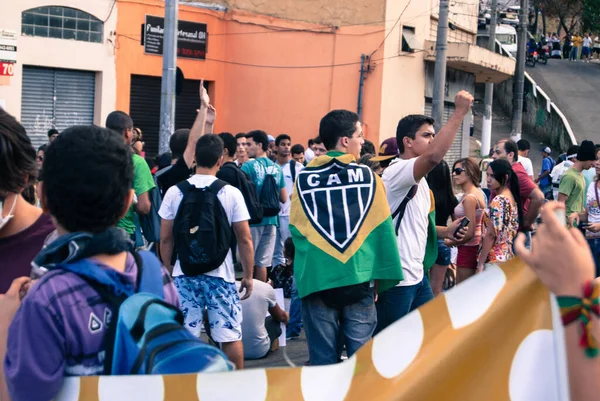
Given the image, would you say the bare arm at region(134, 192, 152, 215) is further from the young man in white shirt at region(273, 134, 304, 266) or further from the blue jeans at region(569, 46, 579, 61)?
the blue jeans at region(569, 46, 579, 61)

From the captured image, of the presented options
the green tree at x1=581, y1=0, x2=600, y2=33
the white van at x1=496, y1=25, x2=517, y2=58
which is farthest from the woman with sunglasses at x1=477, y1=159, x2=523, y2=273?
the green tree at x1=581, y1=0, x2=600, y2=33

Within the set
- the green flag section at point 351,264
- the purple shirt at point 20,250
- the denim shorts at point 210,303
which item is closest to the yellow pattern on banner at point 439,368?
the purple shirt at point 20,250

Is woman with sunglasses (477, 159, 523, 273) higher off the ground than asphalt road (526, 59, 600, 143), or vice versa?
asphalt road (526, 59, 600, 143)

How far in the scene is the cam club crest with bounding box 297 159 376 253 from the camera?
501cm

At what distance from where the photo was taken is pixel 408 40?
24.1m

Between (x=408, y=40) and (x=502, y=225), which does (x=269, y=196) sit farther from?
(x=408, y=40)

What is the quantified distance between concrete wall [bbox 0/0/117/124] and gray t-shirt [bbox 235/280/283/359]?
1238cm

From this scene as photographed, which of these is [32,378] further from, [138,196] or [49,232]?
[138,196]

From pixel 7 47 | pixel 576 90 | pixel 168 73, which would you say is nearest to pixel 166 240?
pixel 168 73

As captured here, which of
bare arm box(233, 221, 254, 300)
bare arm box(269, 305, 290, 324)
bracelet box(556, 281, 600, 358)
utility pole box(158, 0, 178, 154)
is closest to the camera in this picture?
bracelet box(556, 281, 600, 358)

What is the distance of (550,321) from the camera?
2131 mm

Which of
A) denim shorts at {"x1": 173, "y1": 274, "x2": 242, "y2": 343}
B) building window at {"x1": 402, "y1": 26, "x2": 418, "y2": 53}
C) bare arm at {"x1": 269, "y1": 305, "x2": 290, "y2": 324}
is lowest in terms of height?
bare arm at {"x1": 269, "y1": 305, "x2": 290, "y2": 324}

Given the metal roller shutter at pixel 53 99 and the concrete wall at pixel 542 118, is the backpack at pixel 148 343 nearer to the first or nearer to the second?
the metal roller shutter at pixel 53 99

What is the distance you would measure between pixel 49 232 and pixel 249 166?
7.63m
